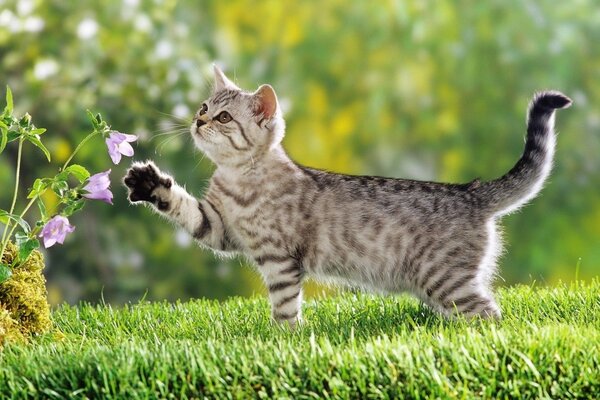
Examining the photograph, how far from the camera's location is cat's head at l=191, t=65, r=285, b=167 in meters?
3.50

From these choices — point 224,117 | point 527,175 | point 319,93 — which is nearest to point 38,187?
point 224,117

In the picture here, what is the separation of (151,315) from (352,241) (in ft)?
3.46

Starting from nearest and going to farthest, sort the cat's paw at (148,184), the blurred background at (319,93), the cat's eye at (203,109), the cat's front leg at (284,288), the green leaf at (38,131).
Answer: the green leaf at (38,131), the cat's front leg at (284,288), the cat's paw at (148,184), the cat's eye at (203,109), the blurred background at (319,93)

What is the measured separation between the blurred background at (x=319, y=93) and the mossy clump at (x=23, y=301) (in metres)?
2.76

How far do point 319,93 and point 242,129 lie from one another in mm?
2966

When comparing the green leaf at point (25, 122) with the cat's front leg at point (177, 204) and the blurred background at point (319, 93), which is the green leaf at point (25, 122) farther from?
the blurred background at point (319, 93)

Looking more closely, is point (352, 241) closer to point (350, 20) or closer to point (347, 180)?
point (347, 180)

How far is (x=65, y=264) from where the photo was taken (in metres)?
6.65

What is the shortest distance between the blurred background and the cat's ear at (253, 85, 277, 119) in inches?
103

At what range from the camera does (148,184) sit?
3.47 m

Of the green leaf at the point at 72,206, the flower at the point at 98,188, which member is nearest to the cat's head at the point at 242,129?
the flower at the point at 98,188

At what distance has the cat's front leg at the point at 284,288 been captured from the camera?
3.34 metres

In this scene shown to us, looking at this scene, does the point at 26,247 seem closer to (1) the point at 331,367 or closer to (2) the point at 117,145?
(2) the point at 117,145

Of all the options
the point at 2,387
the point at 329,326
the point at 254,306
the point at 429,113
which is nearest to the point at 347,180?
the point at 329,326
